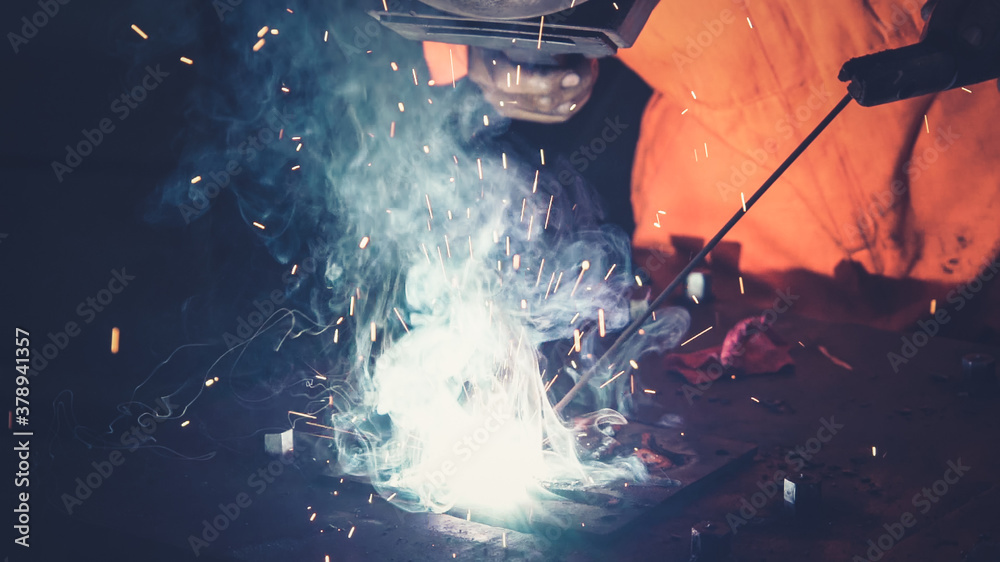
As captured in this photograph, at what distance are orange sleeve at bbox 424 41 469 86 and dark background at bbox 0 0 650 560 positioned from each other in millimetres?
1129

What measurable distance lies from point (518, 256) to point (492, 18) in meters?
3.87

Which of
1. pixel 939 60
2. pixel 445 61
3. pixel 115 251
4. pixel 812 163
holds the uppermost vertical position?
pixel 939 60

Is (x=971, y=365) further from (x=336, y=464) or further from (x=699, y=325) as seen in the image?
(x=336, y=464)

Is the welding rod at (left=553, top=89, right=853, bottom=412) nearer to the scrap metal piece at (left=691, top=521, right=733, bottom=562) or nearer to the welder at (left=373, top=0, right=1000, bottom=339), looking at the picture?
the scrap metal piece at (left=691, top=521, right=733, bottom=562)

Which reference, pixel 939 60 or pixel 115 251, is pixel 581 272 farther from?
pixel 939 60

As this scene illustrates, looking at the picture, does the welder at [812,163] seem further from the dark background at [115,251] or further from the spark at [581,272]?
the dark background at [115,251]

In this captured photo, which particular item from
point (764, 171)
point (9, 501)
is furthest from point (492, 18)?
point (764, 171)

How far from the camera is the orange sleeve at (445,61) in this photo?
5.23 meters

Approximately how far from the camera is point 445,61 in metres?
5.33

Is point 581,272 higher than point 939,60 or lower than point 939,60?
lower

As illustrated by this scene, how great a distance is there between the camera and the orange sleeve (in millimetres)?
5234

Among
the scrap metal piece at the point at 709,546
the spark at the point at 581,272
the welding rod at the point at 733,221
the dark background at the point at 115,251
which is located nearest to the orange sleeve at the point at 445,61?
the dark background at the point at 115,251

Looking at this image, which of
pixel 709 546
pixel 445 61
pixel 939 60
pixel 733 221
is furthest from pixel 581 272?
pixel 939 60

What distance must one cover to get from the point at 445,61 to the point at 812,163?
2928mm
